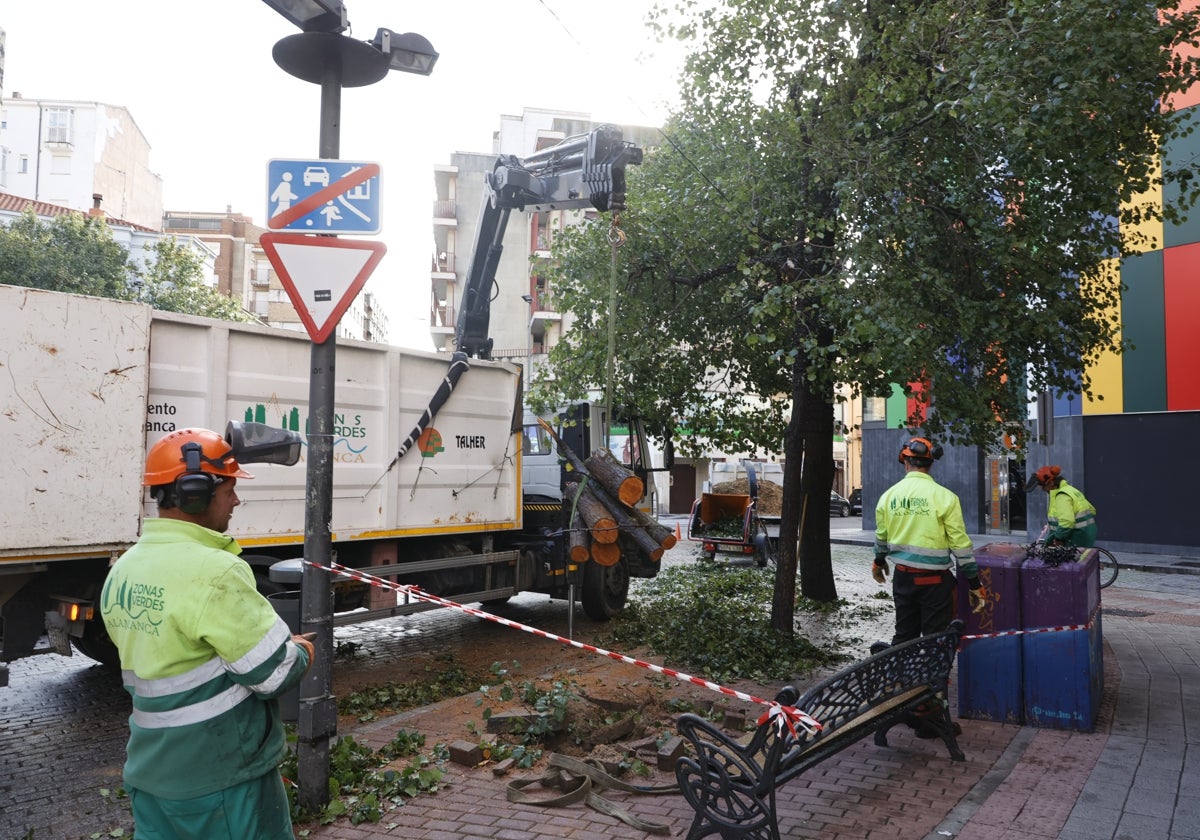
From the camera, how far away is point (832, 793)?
16.5ft

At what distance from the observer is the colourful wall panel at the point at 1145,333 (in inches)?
731

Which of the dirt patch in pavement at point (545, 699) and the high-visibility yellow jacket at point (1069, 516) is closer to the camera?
the dirt patch in pavement at point (545, 699)

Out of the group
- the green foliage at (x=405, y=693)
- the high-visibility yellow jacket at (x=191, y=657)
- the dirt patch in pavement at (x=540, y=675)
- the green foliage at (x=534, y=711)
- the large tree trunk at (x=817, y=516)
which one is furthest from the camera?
the large tree trunk at (x=817, y=516)

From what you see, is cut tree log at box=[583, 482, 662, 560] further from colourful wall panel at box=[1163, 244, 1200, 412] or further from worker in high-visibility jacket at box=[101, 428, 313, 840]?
colourful wall panel at box=[1163, 244, 1200, 412]

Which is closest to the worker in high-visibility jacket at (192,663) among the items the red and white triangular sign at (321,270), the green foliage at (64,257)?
the red and white triangular sign at (321,270)

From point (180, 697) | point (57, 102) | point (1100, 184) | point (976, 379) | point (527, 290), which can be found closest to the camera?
point (180, 697)

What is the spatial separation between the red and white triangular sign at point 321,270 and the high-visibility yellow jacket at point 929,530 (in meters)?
A: 3.51

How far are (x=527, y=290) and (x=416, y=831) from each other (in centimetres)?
4322

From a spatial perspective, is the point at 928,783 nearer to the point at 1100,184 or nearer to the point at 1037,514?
the point at 1100,184

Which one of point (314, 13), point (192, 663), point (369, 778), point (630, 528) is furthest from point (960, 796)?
point (630, 528)

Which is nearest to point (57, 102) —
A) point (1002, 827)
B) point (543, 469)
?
point (543, 469)

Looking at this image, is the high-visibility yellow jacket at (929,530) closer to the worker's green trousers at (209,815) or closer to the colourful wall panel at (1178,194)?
the worker's green trousers at (209,815)

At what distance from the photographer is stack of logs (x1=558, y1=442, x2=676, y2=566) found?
984 centimetres

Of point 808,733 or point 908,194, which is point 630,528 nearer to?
point 908,194
